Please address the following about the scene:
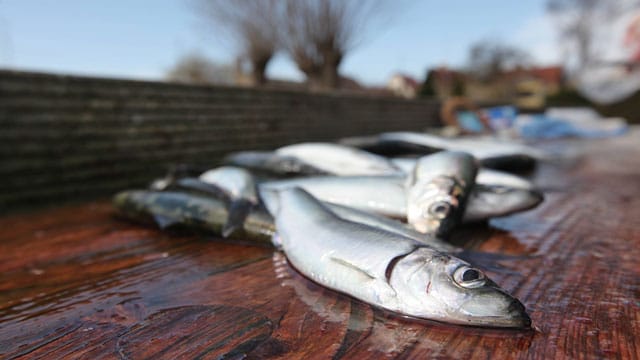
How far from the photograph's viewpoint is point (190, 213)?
64.9 inches

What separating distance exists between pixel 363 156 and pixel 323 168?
235mm

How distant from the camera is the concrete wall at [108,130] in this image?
2.56m

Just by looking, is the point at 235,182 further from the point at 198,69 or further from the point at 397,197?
the point at 198,69

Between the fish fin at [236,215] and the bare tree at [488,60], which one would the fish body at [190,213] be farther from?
the bare tree at [488,60]

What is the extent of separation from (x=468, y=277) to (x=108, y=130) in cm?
301

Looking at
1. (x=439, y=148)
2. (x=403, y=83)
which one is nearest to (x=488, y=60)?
(x=403, y=83)

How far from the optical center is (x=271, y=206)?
1562mm

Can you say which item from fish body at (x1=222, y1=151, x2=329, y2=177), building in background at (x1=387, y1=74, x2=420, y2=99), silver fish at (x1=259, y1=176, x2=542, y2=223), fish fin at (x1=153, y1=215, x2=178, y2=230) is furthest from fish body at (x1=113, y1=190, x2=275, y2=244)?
building in background at (x1=387, y1=74, x2=420, y2=99)

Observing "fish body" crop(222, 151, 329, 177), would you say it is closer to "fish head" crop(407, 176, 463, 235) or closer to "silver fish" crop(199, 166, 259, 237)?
"silver fish" crop(199, 166, 259, 237)

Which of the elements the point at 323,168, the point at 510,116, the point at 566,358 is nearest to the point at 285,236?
the point at 566,358

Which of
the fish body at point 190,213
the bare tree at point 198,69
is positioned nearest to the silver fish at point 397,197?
the fish body at point 190,213

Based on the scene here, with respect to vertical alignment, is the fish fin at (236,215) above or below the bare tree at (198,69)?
below

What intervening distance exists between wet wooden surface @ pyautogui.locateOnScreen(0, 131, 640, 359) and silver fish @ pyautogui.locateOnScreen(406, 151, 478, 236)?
224 millimetres

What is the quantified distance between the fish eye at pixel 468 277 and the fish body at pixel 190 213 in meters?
0.75
